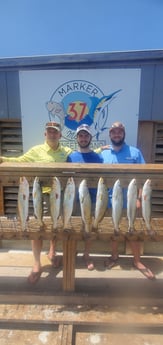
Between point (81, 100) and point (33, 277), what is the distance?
2010 millimetres

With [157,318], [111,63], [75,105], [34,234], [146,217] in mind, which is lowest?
[157,318]

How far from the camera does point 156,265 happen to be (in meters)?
2.56

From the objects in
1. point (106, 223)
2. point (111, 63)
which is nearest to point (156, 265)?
point (106, 223)

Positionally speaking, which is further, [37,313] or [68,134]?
[68,134]

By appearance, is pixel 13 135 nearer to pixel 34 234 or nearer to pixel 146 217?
pixel 34 234

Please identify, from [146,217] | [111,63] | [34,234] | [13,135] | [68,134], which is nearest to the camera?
[146,217]

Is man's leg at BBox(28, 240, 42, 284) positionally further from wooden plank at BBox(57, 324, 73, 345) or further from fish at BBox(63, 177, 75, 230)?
fish at BBox(63, 177, 75, 230)

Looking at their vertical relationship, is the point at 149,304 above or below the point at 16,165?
below

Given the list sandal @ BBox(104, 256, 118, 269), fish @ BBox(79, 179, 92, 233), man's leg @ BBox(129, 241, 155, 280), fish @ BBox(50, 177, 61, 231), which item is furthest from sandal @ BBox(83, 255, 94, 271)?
fish @ BBox(50, 177, 61, 231)

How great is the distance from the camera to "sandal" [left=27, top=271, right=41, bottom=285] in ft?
7.36

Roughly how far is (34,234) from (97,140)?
5.10 feet

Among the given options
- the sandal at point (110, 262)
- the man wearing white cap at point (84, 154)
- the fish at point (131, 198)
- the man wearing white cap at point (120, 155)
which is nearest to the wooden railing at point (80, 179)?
the fish at point (131, 198)

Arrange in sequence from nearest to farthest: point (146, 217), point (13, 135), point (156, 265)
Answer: point (146, 217)
point (156, 265)
point (13, 135)

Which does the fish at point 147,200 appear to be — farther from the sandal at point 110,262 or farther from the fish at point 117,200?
the sandal at point 110,262
